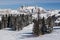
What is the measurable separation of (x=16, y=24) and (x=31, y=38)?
8.13m

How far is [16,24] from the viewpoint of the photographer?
26094 mm

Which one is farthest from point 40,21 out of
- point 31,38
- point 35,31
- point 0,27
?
point 0,27

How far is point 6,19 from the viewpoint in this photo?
3127 cm

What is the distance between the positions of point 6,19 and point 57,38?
582 inches

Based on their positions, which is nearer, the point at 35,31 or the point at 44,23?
the point at 35,31

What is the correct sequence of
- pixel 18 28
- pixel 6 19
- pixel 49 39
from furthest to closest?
pixel 6 19
pixel 18 28
pixel 49 39

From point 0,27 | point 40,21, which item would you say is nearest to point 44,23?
point 40,21

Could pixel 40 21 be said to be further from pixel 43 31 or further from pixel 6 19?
pixel 6 19

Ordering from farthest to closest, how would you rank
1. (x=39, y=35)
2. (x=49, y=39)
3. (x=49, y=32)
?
(x=49, y=32) < (x=39, y=35) < (x=49, y=39)

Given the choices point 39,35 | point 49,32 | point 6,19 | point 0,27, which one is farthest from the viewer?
point 6,19

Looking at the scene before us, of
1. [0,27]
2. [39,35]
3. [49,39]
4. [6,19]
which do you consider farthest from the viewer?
[6,19]

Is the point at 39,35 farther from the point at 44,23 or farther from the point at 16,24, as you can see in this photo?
the point at 16,24

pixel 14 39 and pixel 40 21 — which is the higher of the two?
pixel 40 21

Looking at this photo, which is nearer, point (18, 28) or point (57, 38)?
point (57, 38)
